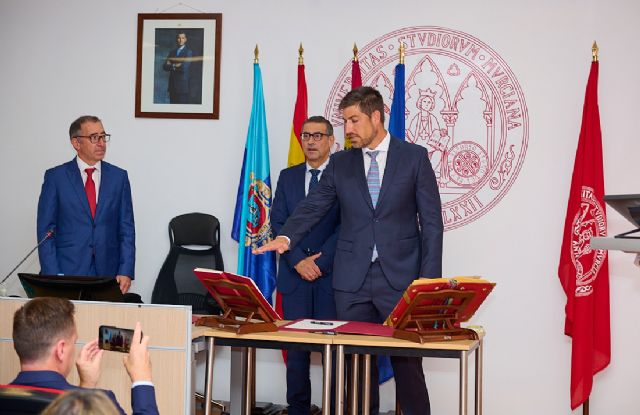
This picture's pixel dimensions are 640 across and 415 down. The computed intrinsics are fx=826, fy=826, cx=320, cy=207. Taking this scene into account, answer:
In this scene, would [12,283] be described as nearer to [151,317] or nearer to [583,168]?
[151,317]

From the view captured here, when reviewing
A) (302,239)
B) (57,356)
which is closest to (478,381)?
(302,239)

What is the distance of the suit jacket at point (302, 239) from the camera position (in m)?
5.04

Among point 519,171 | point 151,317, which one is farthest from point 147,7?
point 151,317

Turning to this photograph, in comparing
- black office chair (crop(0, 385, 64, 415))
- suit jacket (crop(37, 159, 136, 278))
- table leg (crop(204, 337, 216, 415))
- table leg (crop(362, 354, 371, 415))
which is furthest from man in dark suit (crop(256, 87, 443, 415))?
black office chair (crop(0, 385, 64, 415))

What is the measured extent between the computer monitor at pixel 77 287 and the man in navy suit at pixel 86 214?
133 centimetres

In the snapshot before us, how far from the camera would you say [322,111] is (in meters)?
5.89

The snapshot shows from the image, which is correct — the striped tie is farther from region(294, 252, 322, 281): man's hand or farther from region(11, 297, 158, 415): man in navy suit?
region(11, 297, 158, 415): man in navy suit

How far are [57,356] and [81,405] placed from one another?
1009 mm

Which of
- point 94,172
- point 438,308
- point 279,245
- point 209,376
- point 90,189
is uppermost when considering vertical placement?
point 94,172

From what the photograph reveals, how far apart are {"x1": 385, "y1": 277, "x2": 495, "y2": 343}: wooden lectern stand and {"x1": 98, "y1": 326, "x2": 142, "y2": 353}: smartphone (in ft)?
3.92

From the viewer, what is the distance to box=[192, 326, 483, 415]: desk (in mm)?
3477

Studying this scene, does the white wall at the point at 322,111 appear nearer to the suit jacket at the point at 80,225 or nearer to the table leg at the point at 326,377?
the suit jacket at the point at 80,225

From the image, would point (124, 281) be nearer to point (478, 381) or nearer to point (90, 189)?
point (90, 189)

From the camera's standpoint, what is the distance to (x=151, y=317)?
3457 mm
